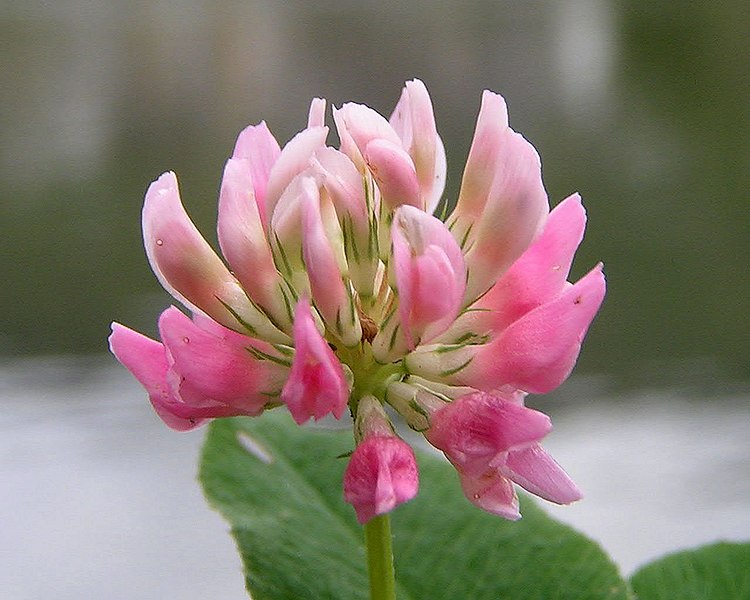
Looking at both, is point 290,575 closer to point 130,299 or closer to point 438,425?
point 438,425

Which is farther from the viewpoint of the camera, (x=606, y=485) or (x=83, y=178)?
(x=83, y=178)

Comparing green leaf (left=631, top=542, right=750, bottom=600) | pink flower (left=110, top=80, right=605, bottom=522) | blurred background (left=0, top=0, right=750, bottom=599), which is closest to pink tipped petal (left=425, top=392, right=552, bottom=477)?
pink flower (left=110, top=80, right=605, bottom=522)

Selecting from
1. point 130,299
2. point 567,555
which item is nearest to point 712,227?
point 130,299

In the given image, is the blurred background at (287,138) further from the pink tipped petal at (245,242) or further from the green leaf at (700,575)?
the pink tipped petal at (245,242)

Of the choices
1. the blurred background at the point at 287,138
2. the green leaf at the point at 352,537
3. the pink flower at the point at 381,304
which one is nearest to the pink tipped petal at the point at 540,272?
the pink flower at the point at 381,304

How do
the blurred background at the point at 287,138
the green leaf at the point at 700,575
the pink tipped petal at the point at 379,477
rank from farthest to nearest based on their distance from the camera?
1. the blurred background at the point at 287,138
2. the green leaf at the point at 700,575
3. the pink tipped petal at the point at 379,477

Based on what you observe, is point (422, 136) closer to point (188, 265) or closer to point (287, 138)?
point (188, 265)

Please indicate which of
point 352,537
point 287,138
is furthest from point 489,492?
point 287,138
